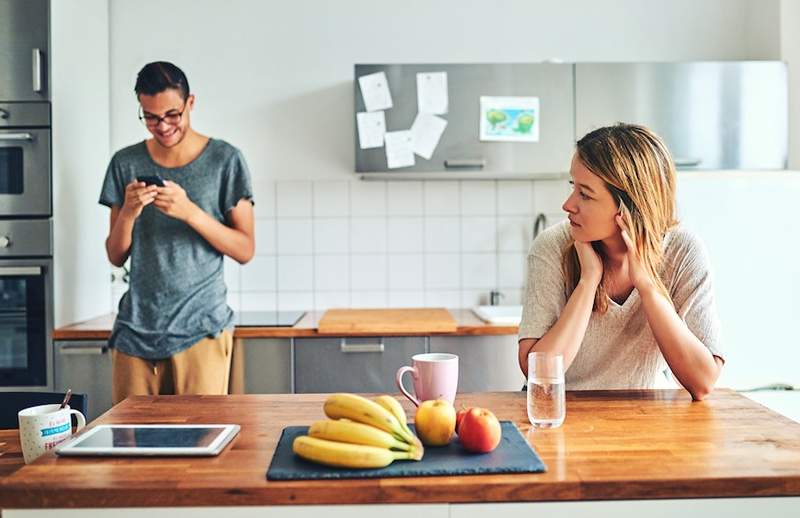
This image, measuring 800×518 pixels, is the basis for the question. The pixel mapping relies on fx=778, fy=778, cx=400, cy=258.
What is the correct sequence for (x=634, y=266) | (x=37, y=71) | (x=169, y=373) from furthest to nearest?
(x=37, y=71) → (x=169, y=373) → (x=634, y=266)

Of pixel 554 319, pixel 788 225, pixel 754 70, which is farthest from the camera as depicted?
pixel 754 70

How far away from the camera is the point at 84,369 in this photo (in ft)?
Answer: 9.49

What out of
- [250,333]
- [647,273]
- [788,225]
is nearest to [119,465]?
[647,273]

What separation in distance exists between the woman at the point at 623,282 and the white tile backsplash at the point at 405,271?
5.36ft

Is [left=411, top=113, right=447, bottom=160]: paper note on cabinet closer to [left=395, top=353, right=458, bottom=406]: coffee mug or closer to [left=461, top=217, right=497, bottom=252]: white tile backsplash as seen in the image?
[left=461, top=217, right=497, bottom=252]: white tile backsplash

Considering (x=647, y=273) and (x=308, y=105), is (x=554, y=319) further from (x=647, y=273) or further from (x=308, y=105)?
(x=308, y=105)

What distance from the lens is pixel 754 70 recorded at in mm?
3146

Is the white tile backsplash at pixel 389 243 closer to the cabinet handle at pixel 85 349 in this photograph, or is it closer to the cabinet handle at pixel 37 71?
the cabinet handle at pixel 85 349

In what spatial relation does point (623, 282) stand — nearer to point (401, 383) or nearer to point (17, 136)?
point (401, 383)

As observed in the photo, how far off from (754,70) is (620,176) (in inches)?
69.5

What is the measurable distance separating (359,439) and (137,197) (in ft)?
4.54

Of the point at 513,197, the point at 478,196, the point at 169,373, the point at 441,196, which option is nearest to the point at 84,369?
the point at 169,373

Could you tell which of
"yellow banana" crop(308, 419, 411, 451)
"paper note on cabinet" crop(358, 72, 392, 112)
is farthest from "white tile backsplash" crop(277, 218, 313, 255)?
"yellow banana" crop(308, 419, 411, 451)

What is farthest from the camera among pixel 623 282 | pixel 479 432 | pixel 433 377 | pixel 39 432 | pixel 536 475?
pixel 623 282
